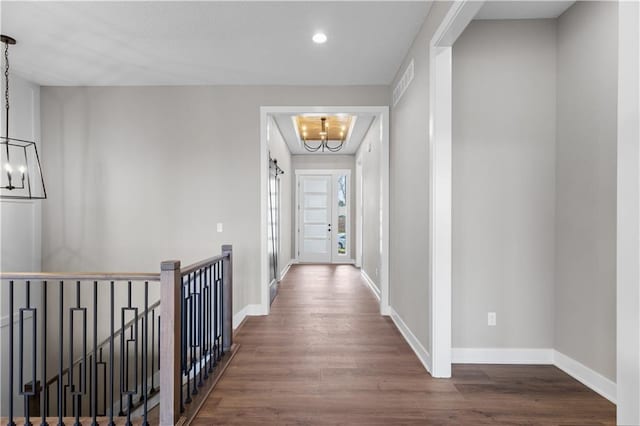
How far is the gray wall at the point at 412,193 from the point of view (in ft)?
9.29

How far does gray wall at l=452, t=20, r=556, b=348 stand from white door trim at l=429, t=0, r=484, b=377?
335 millimetres

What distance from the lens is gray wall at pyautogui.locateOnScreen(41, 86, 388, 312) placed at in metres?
4.32

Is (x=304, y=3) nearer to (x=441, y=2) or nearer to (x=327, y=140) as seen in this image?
(x=441, y=2)

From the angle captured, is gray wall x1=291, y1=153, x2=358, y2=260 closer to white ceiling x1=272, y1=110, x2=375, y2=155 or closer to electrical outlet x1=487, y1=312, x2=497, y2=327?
white ceiling x1=272, y1=110, x2=375, y2=155

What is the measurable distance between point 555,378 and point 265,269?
9.77 ft

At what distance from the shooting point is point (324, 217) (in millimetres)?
9078

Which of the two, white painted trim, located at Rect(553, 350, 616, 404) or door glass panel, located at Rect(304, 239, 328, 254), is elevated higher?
door glass panel, located at Rect(304, 239, 328, 254)

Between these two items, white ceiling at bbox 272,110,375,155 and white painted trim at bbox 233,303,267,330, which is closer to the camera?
white painted trim at bbox 233,303,267,330

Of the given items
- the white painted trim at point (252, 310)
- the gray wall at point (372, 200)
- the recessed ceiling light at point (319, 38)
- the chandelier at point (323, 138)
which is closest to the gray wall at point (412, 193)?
the recessed ceiling light at point (319, 38)

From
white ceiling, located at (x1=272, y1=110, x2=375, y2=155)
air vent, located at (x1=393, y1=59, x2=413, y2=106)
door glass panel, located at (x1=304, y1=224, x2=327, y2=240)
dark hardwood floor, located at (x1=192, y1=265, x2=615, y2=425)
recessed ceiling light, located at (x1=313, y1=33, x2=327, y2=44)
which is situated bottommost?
dark hardwood floor, located at (x1=192, y1=265, x2=615, y2=425)

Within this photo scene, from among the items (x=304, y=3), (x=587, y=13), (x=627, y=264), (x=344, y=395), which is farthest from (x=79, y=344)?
(x=587, y=13)

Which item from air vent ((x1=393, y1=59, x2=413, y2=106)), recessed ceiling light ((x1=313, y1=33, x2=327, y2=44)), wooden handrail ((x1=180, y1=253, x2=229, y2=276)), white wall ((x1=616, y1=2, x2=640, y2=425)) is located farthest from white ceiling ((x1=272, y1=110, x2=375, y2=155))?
white wall ((x1=616, y1=2, x2=640, y2=425))

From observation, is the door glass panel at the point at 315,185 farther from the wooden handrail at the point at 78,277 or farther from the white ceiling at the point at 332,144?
the wooden handrail at the point at 78,277

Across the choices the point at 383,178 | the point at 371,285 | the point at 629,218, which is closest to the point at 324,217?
the point at 371,285
